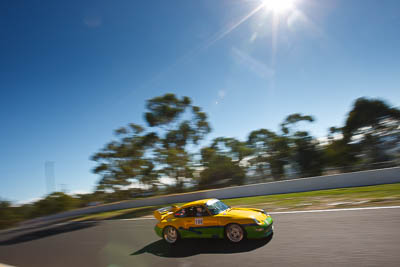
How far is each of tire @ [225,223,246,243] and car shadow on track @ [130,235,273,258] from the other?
13cm

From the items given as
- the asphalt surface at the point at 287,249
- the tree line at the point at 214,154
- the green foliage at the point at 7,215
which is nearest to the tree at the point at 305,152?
the tree line at the point at 214,154

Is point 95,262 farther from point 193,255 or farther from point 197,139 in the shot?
point 197,139

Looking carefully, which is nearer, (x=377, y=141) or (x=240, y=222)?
(x=240, y=222)

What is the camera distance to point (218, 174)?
27359mm

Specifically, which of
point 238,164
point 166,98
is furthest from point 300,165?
point 166,98

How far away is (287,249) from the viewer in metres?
5.53

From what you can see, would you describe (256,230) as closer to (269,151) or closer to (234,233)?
(234,233)

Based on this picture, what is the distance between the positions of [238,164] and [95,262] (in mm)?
23635

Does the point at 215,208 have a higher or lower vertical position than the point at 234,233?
higher

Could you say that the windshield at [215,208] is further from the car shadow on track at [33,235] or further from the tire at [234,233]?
the car shadow on track at [33,235]

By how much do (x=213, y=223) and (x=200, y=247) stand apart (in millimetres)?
725

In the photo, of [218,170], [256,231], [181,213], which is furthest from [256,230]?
[218,170]

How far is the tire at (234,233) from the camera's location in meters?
6.16

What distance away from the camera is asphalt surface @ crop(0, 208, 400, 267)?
4.82 meters
